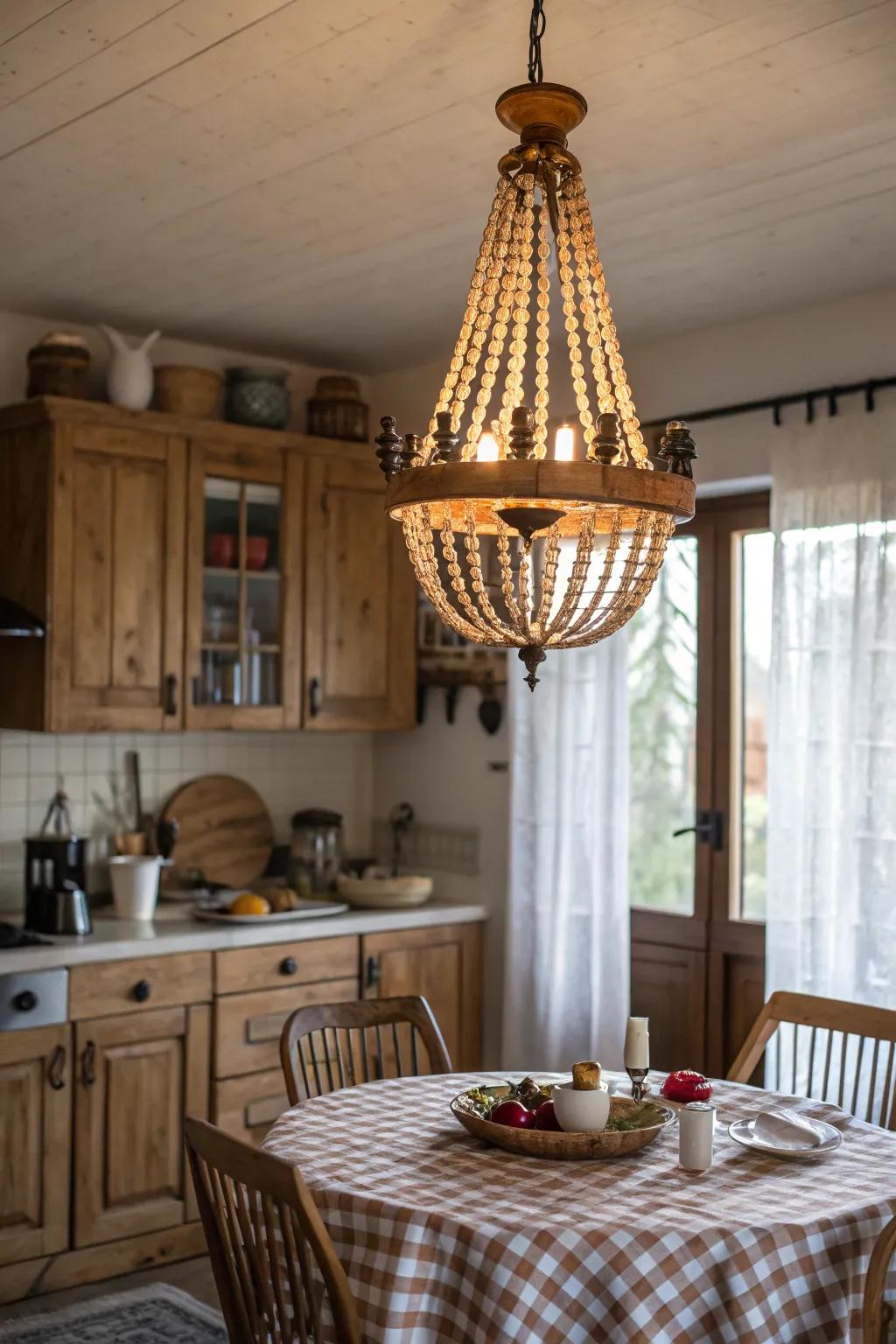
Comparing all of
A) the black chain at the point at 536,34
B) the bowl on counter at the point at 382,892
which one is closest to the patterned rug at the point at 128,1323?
the bowl on counter at the point at 382,892

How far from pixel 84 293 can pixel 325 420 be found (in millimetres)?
949

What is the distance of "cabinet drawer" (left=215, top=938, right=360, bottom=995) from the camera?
13.0 ft

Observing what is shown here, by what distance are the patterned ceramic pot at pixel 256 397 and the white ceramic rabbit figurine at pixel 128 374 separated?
0.35 metres

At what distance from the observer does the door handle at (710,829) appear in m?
4.11

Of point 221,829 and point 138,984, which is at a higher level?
point 221,829

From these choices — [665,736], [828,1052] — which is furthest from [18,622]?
[828,1052]

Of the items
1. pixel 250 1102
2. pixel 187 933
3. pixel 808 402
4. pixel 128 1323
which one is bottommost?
pixel 128 1323

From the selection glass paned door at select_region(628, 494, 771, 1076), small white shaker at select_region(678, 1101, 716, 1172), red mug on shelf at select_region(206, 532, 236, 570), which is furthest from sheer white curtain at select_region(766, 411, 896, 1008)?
red mug on shelf at select_region(206, 532, 236, 570)

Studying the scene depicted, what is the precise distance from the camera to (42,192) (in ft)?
10.3

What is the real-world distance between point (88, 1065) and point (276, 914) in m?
0.70

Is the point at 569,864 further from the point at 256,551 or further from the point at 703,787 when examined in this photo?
the point at 256,551

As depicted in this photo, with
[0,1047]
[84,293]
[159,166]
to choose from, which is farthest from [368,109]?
[0,1047]

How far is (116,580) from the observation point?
404 centimetres

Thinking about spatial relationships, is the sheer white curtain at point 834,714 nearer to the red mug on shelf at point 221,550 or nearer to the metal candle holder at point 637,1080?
the metal candle holder at point 637,1080
